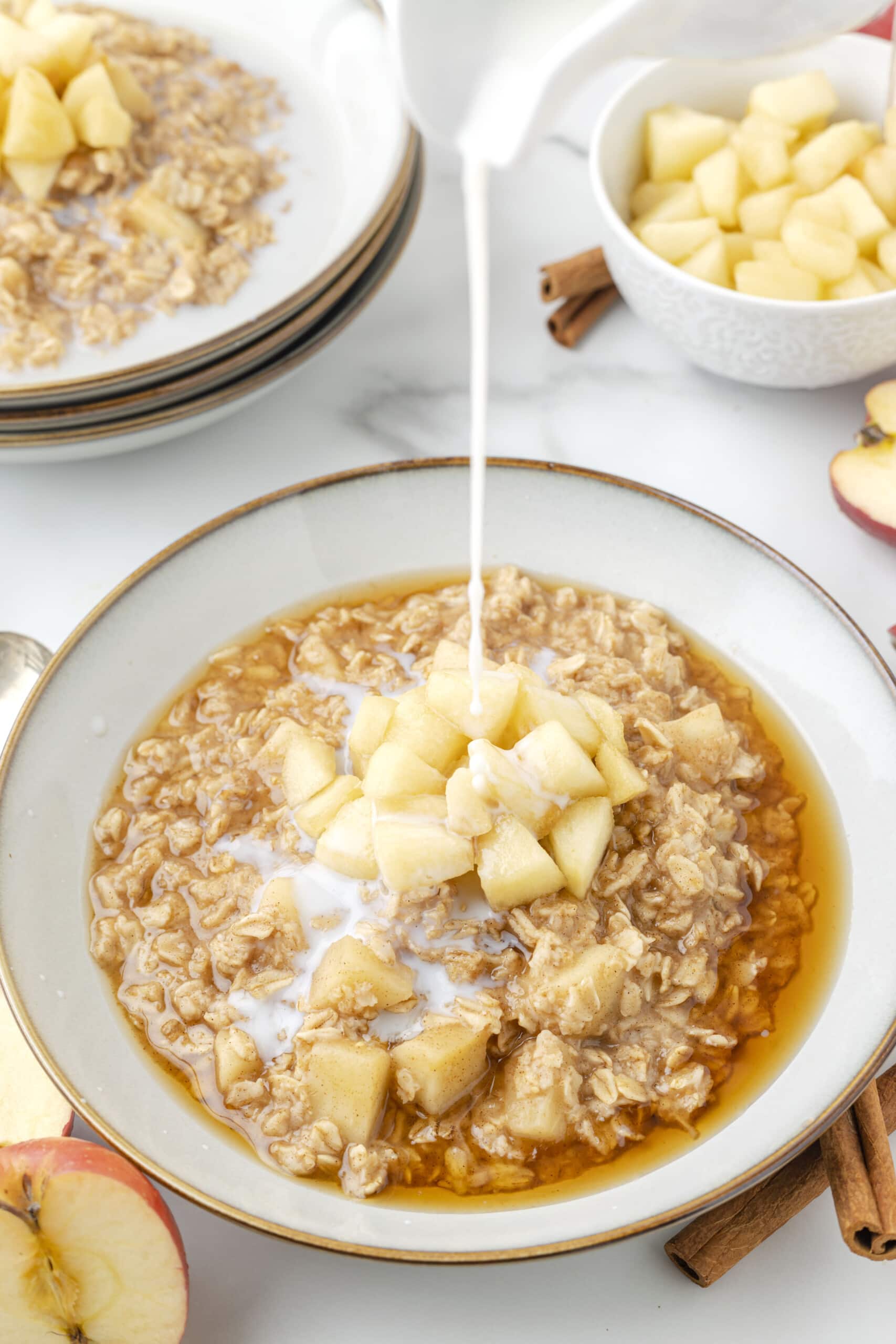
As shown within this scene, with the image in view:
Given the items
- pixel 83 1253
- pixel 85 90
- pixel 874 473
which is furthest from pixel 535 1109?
pixel 85 90

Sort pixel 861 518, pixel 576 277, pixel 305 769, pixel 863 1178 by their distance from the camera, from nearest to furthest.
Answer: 1. pixel 863 1178
2. pixel 305 769
3. pixel 861 518
4. pixel 576 277

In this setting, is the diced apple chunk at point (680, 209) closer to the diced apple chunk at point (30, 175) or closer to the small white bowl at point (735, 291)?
the small white bowl at point (735, 291)

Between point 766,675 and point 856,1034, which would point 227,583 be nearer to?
point 766,675

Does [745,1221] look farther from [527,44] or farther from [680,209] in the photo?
[680,209]

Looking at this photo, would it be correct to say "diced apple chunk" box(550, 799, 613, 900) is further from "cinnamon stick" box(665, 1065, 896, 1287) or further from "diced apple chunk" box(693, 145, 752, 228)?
"diced apple chunk" box(693, 145, 752, 228)

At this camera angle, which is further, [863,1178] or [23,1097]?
[23,1097]

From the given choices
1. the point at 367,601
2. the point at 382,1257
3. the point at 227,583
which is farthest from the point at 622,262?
the point at 382,1257
